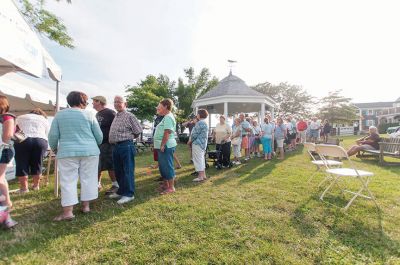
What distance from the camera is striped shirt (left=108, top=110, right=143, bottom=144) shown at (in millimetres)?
4023

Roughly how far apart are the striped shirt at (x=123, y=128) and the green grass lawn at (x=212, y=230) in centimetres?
114

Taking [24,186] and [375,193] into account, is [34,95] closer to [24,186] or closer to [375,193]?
[24,186]

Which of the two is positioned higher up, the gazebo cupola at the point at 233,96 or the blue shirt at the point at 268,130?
the gazebo cupola at the point at 233,96

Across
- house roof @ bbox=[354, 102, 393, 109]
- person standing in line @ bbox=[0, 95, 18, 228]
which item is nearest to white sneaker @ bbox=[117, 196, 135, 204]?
person standing in line @ bbox=[0, 95, 18, 228]

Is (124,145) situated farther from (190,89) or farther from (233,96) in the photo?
(190,89)

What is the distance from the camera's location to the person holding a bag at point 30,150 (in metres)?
4.71

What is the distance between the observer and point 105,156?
4.73m

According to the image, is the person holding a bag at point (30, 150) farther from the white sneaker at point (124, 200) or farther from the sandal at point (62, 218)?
the white sneaker at point (124, 200)

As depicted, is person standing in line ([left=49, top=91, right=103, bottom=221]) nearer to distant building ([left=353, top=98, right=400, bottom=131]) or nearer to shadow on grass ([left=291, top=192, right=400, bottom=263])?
shadow on grass ([left=291, top=192, right=400, bottom=263])

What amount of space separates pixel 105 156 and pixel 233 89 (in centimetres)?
1195

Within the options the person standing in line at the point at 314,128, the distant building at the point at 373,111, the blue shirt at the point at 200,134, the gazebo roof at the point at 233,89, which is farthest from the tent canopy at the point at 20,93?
the distant building at the point at 373,111

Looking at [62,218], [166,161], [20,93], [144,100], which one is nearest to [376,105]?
[144,100]

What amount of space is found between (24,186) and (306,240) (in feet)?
17.2

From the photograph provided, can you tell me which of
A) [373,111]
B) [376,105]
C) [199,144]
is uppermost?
[376,105]
